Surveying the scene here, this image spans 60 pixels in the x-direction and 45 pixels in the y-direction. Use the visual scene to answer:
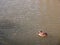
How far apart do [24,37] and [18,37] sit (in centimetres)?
5

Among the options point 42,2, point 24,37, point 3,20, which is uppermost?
point 42,2

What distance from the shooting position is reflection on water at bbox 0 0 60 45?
1.32 metres

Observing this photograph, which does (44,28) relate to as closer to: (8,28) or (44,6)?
(8,28)

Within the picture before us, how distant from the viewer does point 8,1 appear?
1.97 m

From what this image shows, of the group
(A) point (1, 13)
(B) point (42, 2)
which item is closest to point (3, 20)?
(A) point (1, 13)

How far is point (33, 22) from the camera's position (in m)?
1.56

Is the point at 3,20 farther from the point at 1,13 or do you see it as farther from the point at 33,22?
the point at 33,22

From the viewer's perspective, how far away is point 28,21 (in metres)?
1.58

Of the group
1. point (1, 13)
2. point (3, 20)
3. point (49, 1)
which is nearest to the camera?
point (3, 20)

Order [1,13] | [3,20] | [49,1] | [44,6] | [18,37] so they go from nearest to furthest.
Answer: [18,37], [3,20], [1,13], [44,6], [49,1]

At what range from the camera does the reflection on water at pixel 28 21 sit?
51.9 inches

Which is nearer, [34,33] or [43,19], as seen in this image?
[34,33]

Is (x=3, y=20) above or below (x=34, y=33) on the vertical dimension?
above

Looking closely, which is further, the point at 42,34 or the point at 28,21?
the point at 28,21
